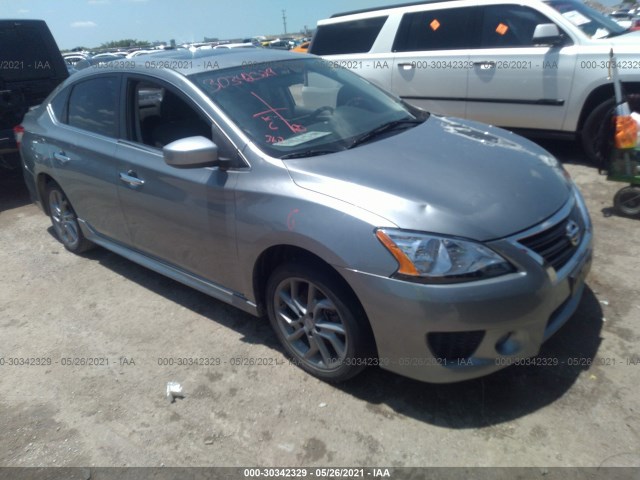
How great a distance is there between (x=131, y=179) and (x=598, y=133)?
176 inches

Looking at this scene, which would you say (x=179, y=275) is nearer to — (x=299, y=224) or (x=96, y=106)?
(x=299, y=224)

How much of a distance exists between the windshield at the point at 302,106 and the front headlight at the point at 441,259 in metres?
0.87

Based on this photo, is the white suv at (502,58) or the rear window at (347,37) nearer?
the white suv at (502,58)

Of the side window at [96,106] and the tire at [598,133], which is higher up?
the side window at [96,106]

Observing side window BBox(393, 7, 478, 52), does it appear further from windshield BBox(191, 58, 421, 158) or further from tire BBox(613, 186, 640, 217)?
windshield BBox(191, 58, 421, 158)

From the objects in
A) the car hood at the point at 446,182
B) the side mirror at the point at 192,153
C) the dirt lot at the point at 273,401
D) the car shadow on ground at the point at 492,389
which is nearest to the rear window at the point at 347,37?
the car hood at the point at 446,182

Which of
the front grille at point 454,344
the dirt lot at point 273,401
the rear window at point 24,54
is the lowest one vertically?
the dirt lot at point 273,401

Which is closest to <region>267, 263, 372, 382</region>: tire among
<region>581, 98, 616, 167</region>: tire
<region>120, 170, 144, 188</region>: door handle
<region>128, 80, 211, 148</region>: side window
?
<region>128, 80, 211, 148</region>: side window

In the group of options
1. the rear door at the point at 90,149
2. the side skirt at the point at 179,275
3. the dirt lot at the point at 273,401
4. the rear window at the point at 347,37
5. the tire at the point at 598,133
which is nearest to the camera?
the dirt lot at the point at 273,401

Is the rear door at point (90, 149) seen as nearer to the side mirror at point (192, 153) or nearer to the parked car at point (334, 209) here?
the parked car at point (334, 209)

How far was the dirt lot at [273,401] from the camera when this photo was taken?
2410 mm

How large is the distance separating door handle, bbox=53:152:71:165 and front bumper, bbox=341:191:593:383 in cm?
294

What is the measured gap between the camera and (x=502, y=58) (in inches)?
236

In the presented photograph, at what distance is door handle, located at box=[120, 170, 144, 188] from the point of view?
3498 mm
